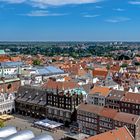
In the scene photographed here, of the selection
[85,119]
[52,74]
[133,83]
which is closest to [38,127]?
[85,119]

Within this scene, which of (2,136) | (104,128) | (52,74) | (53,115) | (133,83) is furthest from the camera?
(52,74)

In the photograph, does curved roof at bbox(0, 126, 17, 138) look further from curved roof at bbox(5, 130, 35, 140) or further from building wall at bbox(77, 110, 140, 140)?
building wall at bbox(77, 110, 140, 140)

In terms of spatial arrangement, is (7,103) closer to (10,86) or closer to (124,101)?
(10,86)

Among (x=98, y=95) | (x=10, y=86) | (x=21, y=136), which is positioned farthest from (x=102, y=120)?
(x=10, y=86)

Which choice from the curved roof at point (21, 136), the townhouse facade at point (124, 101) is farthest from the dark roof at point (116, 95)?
the curved roof at point (21, 136)

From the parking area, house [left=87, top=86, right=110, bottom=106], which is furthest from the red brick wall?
house [left=87, top=86, right=110, bottom=106]

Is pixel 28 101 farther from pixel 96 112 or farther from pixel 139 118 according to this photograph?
pixel 139 118

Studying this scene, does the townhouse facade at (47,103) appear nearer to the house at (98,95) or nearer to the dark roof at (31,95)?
the dark roof at (31,95)

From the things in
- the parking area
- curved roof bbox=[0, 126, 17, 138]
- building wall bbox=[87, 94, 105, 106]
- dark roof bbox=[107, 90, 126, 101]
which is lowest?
the parking area
